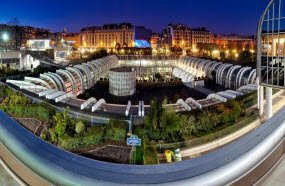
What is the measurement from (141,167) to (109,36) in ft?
318

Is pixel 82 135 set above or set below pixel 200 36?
below

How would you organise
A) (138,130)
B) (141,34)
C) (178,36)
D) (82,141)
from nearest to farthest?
1. (82,141)
2. (138,130)
3. (141,34)
4. (178,36)

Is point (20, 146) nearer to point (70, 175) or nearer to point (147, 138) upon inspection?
point (70, 175)

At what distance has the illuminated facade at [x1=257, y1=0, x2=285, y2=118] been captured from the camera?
12477 mm

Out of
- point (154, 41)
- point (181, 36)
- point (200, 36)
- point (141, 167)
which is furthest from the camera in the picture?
point (154, 41)

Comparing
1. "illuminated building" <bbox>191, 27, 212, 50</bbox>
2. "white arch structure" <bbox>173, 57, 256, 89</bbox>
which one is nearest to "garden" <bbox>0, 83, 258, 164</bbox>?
"white arch structure" <bbox>173, 57, 256, 89</bbox>

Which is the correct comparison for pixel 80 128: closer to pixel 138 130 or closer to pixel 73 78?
pixel 138 130

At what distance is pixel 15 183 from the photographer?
3.00 m

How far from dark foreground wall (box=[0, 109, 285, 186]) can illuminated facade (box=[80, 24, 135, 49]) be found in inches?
3549

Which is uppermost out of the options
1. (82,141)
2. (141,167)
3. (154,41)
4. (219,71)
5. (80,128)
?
(154,41)

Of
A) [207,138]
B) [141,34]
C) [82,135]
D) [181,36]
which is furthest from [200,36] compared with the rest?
[82,135]

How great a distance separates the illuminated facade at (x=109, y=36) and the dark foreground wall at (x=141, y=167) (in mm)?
90147

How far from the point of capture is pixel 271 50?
43.1 ft

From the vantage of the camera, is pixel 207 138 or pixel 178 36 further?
pixel 178 36
